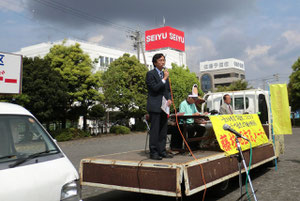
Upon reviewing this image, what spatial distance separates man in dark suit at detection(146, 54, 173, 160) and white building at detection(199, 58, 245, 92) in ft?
356

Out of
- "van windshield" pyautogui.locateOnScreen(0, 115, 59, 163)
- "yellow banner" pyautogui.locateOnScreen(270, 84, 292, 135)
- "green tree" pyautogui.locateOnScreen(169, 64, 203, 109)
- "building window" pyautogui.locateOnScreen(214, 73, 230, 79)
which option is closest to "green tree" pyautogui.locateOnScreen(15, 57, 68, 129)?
"yellow banner" pyautogui.locateOnScreen(270, 84, 292, 135)

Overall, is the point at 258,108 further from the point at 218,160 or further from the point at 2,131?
the point at 2,131

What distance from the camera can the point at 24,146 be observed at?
3.77m

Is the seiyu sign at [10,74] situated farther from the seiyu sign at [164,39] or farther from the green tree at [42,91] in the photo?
the seiyu sign at [164,39]

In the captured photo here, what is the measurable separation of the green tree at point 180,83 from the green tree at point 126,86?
7685mm

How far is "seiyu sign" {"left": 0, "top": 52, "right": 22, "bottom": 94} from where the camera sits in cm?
692

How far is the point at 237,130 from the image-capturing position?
6309mm

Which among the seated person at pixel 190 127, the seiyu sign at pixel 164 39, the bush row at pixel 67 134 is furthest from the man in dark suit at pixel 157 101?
the seiyu sign at pixel 164 39

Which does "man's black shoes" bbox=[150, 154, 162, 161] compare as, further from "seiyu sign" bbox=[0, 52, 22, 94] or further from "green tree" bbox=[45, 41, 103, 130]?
"green tree" bbox=[45, 41, 103, 130]

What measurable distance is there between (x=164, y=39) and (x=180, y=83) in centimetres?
3418

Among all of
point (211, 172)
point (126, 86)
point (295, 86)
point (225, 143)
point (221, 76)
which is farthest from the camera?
point (221, 76)

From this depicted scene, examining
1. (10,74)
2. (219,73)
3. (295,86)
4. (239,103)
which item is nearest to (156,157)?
(10,74)

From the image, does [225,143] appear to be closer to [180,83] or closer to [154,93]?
[154,93]

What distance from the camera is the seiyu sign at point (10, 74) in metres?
6.92
